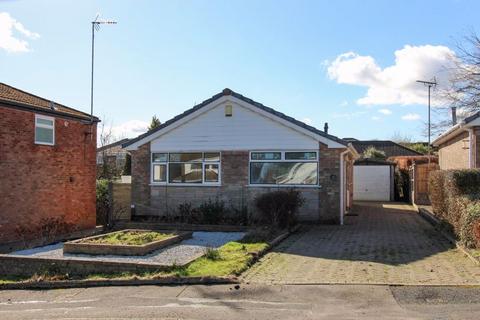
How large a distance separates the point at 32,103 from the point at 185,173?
21.1ft

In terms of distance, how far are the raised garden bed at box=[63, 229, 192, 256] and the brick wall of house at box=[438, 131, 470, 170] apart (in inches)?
453

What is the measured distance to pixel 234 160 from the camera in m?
20.2

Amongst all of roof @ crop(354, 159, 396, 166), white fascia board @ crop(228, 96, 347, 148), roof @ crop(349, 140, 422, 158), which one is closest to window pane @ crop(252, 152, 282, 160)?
white fascia board @ crop(228, 96, 347, 148)

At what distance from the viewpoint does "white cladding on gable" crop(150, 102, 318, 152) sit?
19609 millimetres

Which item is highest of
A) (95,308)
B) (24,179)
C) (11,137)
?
(11,137)

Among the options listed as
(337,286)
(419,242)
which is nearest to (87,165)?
(419,242)

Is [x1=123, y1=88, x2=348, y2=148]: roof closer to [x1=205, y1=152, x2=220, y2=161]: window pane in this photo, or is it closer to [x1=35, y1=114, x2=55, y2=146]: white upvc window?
[x1=205, y1=152, x2=220, y2=161]: window pane

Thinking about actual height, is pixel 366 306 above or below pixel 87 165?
below

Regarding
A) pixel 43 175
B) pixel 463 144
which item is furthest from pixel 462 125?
pixel 43 175

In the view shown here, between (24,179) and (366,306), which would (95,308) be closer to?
(366,306)

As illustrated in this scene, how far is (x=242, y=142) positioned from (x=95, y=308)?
1256 cm

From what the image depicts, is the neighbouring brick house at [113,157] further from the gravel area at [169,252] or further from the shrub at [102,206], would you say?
the gravel area at [169,252]

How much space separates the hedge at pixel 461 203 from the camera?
38.1 feet

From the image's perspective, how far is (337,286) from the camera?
8.82 m
